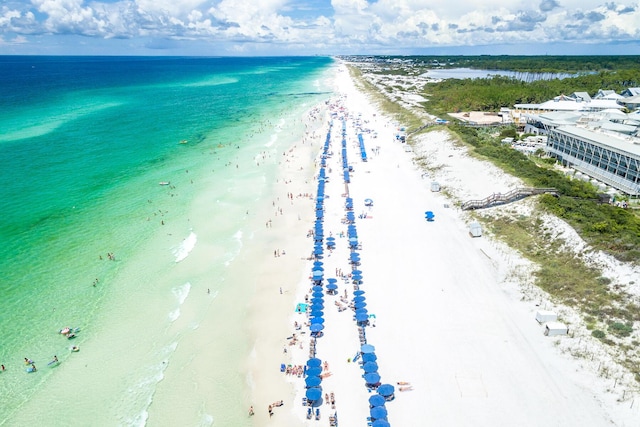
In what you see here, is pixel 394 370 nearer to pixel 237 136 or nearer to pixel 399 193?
pixel 399 193

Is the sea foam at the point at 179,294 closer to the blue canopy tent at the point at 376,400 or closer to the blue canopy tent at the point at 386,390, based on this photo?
the blue canopy tent at the point at 376,400

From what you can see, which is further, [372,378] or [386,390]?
[372,378]

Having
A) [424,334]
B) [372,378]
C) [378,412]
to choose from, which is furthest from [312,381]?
[424,334]

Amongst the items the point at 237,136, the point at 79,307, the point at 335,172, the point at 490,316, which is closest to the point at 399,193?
the point at 335,172

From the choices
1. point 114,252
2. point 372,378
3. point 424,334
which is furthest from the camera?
point 114,252

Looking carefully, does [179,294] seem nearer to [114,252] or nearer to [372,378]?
[114,252]
